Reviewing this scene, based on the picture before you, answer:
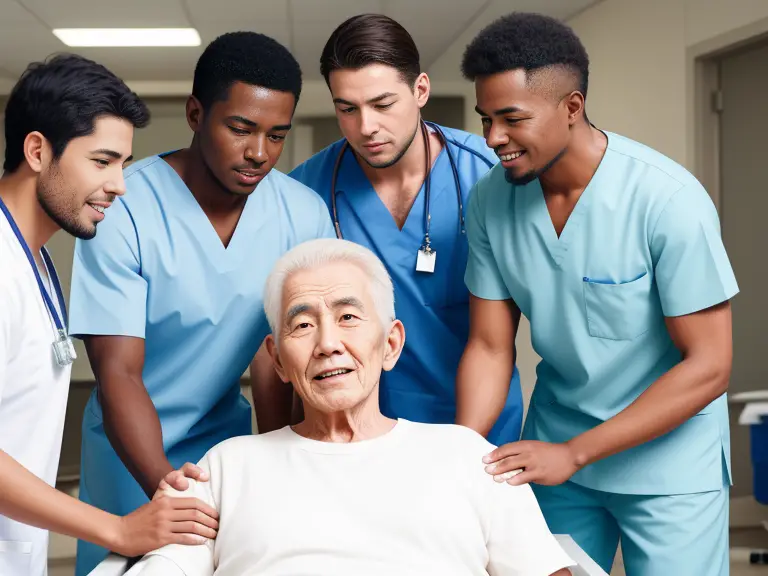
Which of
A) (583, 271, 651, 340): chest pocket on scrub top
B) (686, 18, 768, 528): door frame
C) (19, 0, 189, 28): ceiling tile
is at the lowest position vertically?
(583, 271, 651, 340): chest pocket on scrub top

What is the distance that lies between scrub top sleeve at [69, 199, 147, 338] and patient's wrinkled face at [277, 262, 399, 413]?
277 millimetres

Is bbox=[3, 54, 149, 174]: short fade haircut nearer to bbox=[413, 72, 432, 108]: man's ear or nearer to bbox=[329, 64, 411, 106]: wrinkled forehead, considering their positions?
bbox=[329, 64, 411, 106]: wrinkled forehead

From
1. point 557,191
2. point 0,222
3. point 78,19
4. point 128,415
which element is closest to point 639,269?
point 557,191

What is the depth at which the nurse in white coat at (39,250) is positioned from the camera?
4.26ft

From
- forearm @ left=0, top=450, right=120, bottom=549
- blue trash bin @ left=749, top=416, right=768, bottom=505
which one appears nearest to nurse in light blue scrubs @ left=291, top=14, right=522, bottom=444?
forearm @ left=0, top=450, right=120, bottom=549

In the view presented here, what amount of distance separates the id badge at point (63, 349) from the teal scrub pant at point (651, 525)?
902 millimetres

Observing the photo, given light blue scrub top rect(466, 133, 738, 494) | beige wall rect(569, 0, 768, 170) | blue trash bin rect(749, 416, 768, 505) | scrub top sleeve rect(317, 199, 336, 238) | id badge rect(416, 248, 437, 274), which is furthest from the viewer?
beige wall rect(569, 0, 768, 170)

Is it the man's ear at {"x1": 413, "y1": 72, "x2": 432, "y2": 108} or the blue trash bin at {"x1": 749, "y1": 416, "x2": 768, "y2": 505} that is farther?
the blue trash bin at {"x1": 749, "y1": 416, "x2": 768, "y2": 505}

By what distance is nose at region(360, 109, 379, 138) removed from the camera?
5.71 ft

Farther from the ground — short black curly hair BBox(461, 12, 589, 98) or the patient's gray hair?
short black curly hair BBox(461, 12, 589, 98)

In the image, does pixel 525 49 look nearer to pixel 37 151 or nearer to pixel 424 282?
pixel 424 282

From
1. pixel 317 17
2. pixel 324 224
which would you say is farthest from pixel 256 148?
pixel 317 17

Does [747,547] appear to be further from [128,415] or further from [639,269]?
[128,415]

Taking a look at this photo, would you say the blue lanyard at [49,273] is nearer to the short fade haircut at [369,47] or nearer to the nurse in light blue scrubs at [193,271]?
the nurse in light blue scrubs at [193,271]
